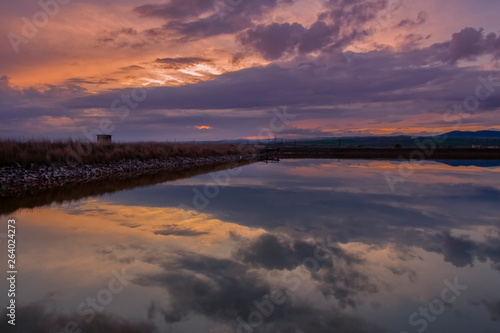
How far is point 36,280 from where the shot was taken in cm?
645

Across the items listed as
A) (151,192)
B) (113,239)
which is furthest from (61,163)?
(113,239)

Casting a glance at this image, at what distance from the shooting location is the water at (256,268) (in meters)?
5.29

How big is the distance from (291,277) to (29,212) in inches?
392

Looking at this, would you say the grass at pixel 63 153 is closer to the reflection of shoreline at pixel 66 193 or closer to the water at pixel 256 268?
the reflection of shoreline at pixel 66 193

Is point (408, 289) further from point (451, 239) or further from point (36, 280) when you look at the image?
point (36, 280)
